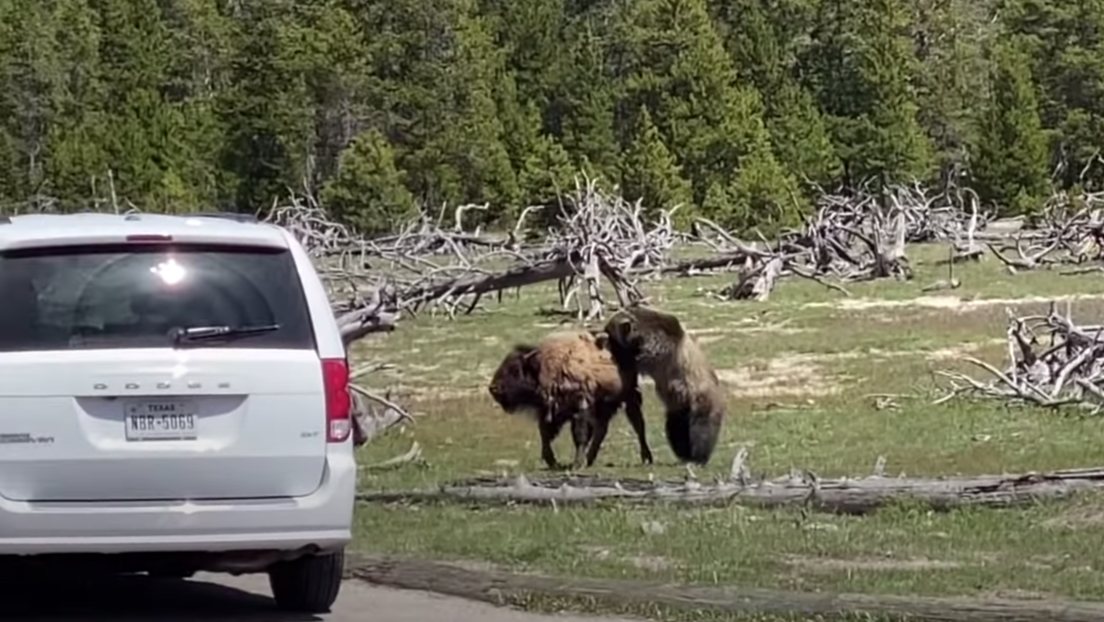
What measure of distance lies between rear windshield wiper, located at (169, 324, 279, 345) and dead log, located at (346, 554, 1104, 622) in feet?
6.40

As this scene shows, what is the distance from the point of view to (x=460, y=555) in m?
11.8

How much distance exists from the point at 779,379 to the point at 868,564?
13084mm

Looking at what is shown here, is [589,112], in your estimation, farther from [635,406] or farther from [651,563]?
[651,563]

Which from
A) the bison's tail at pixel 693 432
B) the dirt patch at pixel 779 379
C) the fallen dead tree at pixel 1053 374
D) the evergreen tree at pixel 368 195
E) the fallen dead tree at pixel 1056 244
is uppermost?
the bison's tail at pixel 693 432

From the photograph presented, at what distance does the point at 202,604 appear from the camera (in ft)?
34.5

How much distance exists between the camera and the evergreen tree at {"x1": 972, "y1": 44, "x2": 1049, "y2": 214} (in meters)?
65.2

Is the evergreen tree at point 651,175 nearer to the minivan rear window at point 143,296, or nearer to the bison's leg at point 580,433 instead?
the bison's leg at point 580,433

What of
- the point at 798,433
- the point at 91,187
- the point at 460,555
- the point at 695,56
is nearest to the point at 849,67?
the point at 695,56

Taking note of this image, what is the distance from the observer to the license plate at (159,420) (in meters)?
9.11

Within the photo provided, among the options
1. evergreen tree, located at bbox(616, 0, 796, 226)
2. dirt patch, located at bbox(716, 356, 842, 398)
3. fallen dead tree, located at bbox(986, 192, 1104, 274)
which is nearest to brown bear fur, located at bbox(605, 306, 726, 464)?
dirt patch, located at bbox(716, 356, 842, 398)

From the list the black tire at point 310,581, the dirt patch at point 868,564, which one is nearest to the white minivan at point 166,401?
the black tire at point 310,581

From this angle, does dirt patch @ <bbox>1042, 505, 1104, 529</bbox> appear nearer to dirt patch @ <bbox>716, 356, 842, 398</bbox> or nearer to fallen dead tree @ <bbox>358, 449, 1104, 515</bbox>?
fallen dead tree @ <bbox>358, 449, 1104, 515</bbox>

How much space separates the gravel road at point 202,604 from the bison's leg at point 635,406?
5.38 metres

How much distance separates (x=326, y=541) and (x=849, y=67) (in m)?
65.7
